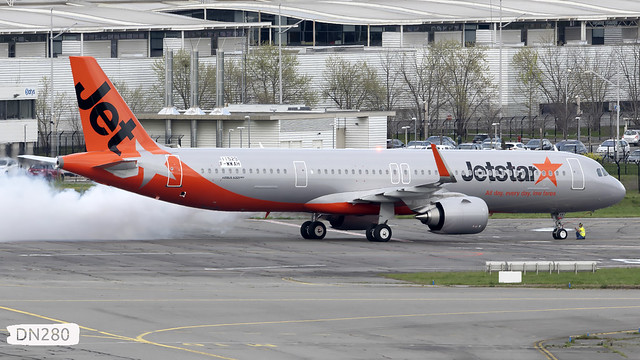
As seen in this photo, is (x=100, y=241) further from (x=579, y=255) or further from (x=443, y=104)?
(x=443, y=104)

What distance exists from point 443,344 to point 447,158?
26.3m

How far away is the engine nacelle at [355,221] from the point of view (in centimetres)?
4941

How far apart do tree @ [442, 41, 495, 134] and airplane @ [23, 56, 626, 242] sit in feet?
261

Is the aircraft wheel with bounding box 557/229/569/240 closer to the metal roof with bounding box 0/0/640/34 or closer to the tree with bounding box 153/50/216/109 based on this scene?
the tree with bounding box 153/50/216/109

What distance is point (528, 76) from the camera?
135000 mm

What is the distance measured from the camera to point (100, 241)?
46.0 meters

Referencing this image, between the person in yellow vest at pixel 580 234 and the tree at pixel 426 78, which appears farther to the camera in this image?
the tree at pixel 426 78

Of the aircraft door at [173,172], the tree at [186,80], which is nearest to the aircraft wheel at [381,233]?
the aircraft door at [173,172]

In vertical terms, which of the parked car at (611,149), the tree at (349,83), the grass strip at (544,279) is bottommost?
the grass strip at (544,279)

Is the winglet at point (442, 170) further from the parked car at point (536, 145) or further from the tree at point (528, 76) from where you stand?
the tree at point (528, 76)

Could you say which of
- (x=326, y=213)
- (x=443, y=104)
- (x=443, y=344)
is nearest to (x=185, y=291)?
(x=443, y=344)

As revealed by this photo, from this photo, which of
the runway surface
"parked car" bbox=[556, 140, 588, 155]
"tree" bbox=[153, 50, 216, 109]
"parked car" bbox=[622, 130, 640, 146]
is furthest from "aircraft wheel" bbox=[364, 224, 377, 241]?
"tree" bbox=[153, 50, 216, 109]

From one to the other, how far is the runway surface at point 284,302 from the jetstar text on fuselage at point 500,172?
14.2ft

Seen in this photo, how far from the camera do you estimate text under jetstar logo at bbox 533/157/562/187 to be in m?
51.6
